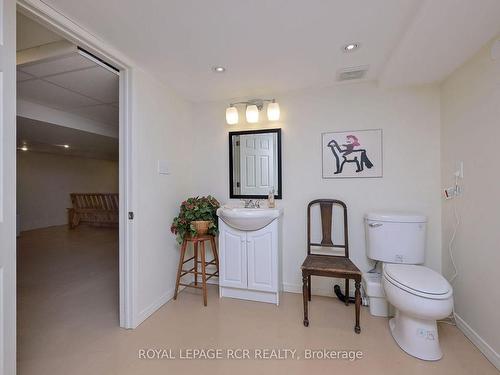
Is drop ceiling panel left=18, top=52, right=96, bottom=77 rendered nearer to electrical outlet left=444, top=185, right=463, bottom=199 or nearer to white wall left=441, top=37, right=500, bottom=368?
white wall left=441, top=37, right=500, bottom=368

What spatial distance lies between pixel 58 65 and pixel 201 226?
5.69 ft

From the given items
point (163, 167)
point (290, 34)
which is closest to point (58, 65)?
point (163, 167)

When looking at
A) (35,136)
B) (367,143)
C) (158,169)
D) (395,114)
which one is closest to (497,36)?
(395,114)

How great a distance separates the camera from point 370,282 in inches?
79.6

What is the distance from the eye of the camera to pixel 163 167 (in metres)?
2.24

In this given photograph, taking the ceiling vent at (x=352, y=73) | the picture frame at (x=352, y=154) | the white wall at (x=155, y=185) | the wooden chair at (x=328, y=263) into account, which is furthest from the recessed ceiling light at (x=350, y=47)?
the white wall at (x=155, y=185)

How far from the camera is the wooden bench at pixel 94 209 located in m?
6.08

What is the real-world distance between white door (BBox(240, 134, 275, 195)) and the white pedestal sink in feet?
1.24

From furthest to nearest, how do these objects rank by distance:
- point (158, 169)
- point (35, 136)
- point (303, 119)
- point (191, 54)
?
point (35, 136), point (303, 119), point (158, 169), point (191, 54)

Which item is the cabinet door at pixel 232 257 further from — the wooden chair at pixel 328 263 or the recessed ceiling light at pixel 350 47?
the recessed ceiling light at pixel 350 47

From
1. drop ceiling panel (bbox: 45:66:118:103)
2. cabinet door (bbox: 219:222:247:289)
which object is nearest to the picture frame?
cabinet door (bbox: 219:222:247:289)

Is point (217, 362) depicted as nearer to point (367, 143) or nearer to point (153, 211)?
point (153, 211)

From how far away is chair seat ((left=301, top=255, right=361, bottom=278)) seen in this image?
1804 millimetres

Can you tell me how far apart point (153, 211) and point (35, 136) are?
11.1ft
